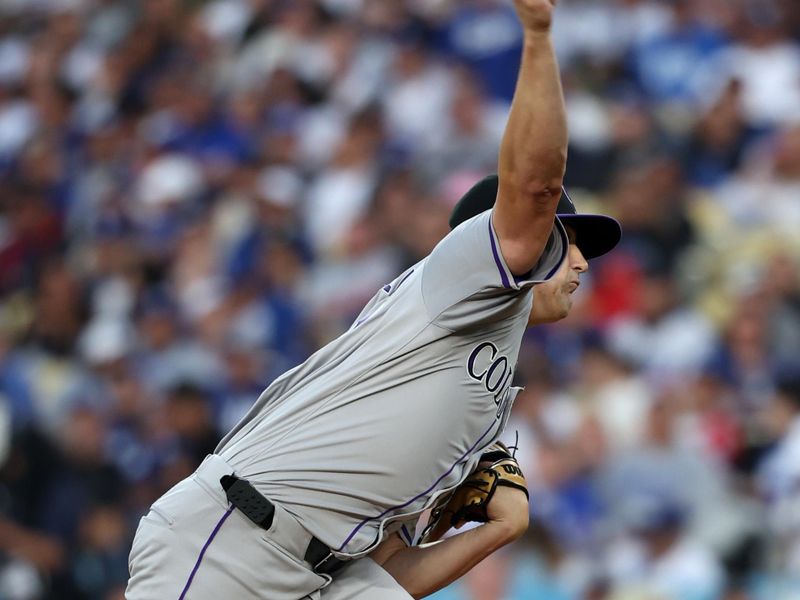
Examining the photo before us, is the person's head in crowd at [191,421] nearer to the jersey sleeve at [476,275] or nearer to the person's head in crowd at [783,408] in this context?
the person's head in crowd at [783,408]

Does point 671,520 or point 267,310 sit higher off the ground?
point 267,310

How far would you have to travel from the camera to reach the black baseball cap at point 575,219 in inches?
113

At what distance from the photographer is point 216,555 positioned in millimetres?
2682

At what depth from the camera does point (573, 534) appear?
19.2ft

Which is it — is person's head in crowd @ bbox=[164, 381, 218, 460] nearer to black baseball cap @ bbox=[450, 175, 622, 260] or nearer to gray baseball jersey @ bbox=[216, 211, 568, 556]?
black baseball cap @ bbox=[450, 175, 622, 260]

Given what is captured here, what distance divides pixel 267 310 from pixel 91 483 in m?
1.43

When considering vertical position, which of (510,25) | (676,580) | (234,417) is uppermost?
(510,25)

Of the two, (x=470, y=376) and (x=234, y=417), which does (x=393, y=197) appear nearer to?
(x=234, y=417)

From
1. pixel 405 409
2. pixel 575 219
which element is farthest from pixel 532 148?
pixel 405 409

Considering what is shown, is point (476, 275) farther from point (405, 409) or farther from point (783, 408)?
point (783, 408)

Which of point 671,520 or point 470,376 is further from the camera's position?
point 671,520

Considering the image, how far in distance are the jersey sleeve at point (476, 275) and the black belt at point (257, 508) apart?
0.51m

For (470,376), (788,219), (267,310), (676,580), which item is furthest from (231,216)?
(470,376)

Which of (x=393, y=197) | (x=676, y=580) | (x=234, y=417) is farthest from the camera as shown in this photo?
(x=393, y=197)
